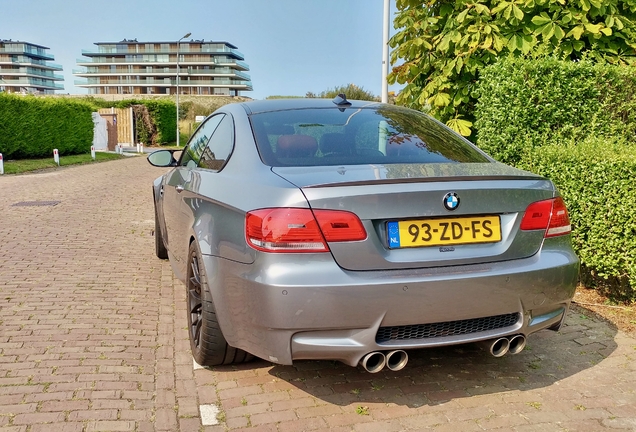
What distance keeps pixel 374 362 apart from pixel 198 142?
2.68m

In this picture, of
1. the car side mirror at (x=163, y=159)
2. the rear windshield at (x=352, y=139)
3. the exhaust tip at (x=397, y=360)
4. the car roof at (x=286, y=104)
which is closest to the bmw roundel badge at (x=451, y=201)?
the rear windshield at (x=352, y=139)

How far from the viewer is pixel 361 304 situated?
3000 mm

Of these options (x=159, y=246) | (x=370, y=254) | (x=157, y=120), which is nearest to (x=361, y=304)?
(x=370, y=254)

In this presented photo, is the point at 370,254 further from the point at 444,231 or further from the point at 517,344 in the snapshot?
the point at 517,344

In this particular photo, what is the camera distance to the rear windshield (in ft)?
12.0

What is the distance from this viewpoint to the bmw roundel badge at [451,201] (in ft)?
10.2

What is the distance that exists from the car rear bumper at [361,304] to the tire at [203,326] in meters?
0.30

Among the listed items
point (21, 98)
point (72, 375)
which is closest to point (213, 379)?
point (72, 375)

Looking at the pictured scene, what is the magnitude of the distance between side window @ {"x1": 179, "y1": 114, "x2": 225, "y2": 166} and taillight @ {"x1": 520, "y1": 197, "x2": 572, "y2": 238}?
7.55ft

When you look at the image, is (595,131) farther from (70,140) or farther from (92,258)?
(70,140)

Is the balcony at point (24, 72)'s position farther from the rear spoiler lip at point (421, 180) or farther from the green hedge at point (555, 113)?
the rear spoiler lip at point (421, 180)

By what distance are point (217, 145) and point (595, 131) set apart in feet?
13.7

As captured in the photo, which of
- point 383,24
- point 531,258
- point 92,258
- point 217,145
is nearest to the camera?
point 531,258

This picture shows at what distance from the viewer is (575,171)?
5172 millimetres
